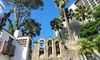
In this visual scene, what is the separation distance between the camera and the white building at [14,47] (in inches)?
565

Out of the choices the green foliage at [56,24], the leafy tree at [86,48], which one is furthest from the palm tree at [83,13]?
the leafy tree at [86,48]

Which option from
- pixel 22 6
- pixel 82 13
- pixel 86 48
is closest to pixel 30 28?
pixel 22 6

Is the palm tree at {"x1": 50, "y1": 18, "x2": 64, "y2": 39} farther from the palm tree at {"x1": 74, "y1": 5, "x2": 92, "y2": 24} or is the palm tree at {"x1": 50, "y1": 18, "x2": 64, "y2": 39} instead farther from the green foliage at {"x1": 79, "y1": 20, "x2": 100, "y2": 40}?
the green foliage at {"x1": 79, "y1": 20, "x2": 100, "y2": 40}

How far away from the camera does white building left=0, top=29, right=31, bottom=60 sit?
47.1 feet

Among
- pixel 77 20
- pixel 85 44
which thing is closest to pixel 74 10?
pixel 77 20

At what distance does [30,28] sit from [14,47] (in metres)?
9.33

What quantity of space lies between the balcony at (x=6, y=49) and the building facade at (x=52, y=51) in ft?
7.31

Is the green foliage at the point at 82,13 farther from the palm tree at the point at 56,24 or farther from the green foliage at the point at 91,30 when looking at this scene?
the green foliage at the point at 91,30

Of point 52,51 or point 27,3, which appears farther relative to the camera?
point 27,3

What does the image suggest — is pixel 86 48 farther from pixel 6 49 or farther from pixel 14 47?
pixel 6 49

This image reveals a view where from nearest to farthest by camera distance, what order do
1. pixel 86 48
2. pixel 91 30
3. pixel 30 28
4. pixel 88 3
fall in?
pixel 86 48, pixel 91 30, pixel 30 28, pixel 88 3

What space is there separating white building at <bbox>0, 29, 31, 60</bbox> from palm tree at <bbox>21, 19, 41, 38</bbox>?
784cm

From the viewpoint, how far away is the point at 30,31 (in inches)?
975

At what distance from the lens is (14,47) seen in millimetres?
15602
